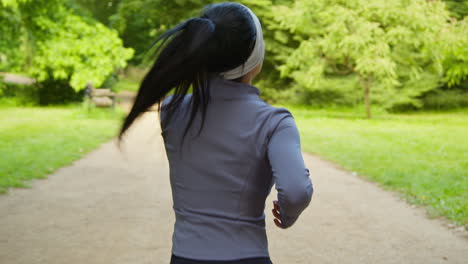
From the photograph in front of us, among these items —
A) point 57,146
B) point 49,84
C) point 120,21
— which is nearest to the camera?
point 57,146

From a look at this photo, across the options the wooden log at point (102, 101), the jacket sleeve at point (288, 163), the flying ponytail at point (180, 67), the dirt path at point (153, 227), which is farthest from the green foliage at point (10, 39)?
the jacket sleeve at point (288, 163)

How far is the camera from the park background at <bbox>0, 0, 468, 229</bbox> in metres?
9.20

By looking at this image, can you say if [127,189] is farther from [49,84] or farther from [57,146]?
[49,84]

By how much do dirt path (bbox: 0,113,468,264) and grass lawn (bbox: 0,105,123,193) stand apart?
21.8 inches

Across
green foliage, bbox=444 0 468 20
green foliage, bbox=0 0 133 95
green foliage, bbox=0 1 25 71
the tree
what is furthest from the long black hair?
green foliage, bbox=444 0 468 20

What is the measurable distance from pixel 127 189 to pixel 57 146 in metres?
4.14

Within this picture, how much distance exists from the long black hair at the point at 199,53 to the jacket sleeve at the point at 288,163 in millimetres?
228

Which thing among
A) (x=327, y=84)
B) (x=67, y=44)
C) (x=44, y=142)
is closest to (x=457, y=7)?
(x=327, y=84)

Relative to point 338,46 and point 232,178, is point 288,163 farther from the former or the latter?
point 338,46

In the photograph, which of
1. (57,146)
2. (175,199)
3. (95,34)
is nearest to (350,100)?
(95,34)

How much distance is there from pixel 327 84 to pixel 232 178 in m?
23.9

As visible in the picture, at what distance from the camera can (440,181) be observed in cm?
789

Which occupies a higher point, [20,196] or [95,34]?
[20,196]

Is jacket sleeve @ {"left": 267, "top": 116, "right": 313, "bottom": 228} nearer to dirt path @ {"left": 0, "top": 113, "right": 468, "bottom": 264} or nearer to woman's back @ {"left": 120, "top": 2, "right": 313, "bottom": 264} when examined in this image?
woman's back @ {"left": 120, "top": 2, "right": 313, "bottom": 264}
